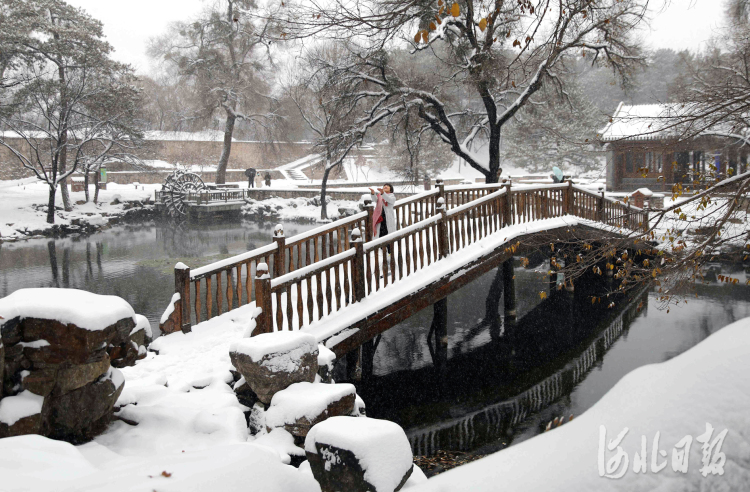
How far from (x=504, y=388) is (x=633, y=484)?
7.66 m

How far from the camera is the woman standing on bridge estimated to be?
10.6m

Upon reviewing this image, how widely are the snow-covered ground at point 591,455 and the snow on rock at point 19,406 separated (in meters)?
0.50

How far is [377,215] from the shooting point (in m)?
10.8

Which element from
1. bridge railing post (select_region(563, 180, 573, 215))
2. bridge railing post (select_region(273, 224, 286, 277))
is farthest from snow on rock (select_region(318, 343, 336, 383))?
bridge railing post (select_region(563, 180, 573, 215))

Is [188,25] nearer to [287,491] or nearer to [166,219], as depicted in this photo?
[166,219]

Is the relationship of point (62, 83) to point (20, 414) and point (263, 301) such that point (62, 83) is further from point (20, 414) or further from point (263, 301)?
point (20, 414)

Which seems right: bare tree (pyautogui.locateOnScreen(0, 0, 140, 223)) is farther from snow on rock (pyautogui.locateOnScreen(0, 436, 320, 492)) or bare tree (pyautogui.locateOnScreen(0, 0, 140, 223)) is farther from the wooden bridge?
snow on rock (pyautogui.locateOnScreen(0, 436, 320, 492))

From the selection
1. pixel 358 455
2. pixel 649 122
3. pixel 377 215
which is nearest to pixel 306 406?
pixel 358 455

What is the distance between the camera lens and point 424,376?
398 inches

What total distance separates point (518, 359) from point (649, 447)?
900 cm

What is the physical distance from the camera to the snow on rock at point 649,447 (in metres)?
2.23

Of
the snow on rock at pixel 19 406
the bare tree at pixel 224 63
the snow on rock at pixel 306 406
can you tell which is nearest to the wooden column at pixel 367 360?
the snow on rock at pixel 306 406

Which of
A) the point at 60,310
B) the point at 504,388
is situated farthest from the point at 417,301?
the point at 60,310

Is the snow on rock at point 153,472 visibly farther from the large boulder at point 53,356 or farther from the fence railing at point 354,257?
the fence railing at point 354,257
